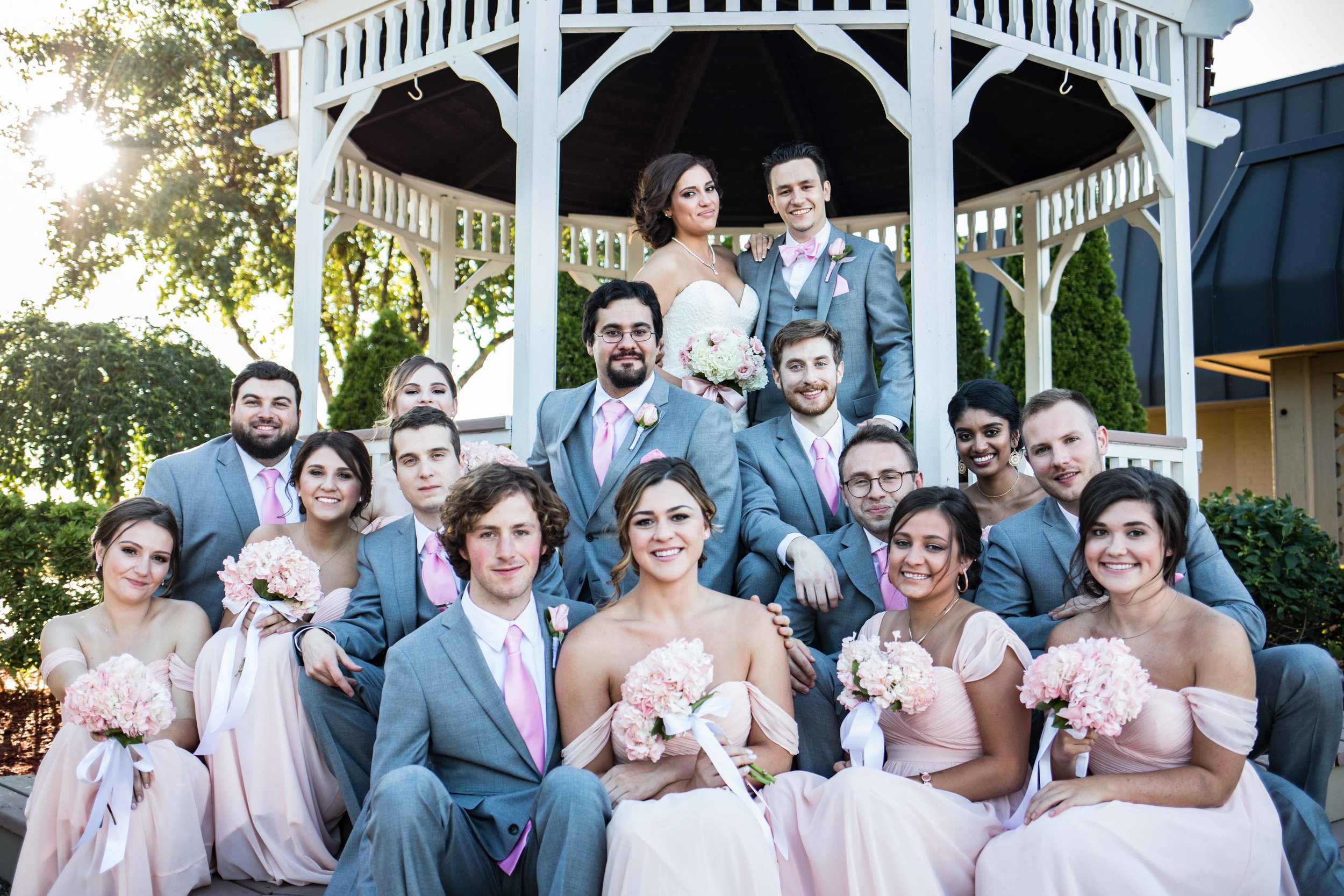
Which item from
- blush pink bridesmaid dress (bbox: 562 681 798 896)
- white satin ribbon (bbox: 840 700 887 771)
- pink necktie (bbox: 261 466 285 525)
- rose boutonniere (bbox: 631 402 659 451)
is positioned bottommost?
blush pink bridesmaid dress (bbox: 562 681 798 896)

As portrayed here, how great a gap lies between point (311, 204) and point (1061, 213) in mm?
6200

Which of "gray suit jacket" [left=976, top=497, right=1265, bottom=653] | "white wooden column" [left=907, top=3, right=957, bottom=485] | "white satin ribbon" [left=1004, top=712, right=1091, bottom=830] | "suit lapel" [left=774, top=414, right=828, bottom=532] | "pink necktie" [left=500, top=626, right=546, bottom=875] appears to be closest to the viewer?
"white satin ribbon" [left=1004, top=712, right=1091, bottom=830]

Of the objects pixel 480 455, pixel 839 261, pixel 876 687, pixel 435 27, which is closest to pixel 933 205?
pixel 839 261

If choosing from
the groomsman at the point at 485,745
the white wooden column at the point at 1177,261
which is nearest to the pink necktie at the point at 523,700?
the groomsman at the point at 485,745

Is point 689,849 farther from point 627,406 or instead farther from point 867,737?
point 627,406

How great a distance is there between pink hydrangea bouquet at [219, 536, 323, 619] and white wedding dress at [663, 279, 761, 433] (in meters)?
2.16

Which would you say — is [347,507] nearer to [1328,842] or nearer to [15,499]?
[1328,842]

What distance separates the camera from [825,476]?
15.5ft

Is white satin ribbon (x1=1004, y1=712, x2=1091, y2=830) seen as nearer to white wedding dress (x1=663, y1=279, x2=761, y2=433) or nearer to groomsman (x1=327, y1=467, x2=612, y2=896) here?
groomsman (x1=327, y1=467, x2=612, y2=896)

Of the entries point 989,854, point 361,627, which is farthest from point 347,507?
point 989,854

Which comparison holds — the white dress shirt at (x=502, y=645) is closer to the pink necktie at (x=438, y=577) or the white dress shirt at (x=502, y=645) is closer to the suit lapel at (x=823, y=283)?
the pink necktie at (x=438, y=577)

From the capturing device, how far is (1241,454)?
1474cm

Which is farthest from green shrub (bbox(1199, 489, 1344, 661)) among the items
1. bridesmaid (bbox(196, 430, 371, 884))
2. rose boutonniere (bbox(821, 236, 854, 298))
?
bridesmaid (bbox(196, 430, 371, 884))

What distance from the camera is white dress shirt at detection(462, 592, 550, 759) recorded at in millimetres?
3527
